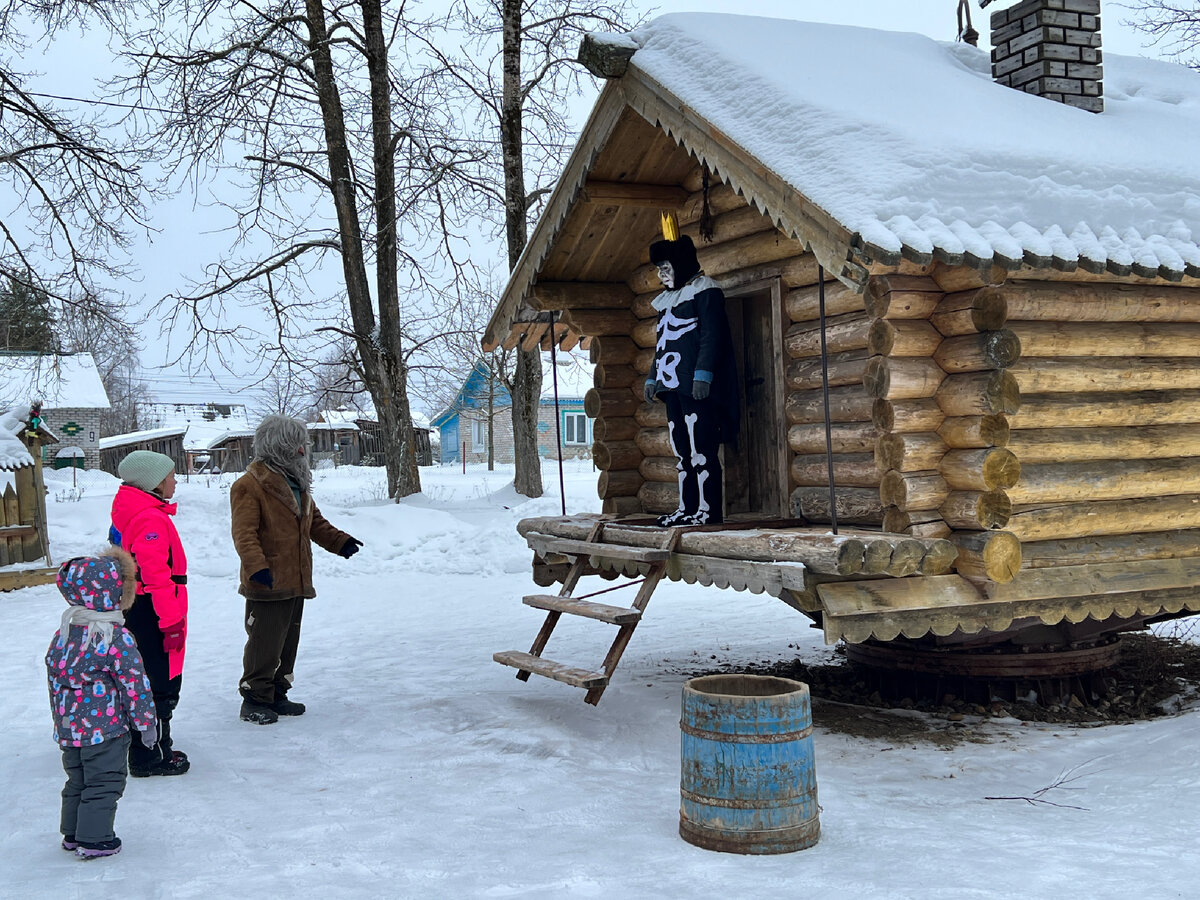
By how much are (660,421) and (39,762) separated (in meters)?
5.37

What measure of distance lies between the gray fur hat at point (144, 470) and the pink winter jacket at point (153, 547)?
2.0 inches

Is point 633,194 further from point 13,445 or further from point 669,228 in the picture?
point 13,445

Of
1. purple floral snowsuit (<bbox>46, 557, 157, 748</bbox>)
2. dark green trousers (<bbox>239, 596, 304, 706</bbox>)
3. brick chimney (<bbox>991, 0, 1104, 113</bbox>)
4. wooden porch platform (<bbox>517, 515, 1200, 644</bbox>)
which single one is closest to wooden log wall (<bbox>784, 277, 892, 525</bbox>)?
wooden porch platform (<bbox>517, 515, 1200, 644</bbox>)

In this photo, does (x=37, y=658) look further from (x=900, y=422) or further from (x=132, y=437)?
(x=132, y=437)

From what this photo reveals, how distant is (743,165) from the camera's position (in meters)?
6.55

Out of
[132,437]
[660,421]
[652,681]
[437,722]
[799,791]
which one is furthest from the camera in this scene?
[132,437]

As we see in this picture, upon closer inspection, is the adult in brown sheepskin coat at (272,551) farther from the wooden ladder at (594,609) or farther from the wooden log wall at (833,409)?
the wooden log wall at (833,409)

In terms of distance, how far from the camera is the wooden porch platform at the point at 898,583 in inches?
235

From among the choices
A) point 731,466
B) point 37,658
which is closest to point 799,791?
point 731,466

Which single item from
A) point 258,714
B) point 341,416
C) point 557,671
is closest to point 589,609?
point 557,671

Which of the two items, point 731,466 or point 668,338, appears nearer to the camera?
point 668,338

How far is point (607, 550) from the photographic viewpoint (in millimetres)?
7809

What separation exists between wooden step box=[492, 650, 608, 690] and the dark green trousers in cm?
149

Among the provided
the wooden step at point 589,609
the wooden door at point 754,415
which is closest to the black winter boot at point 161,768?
the wooden step at point 589,609
